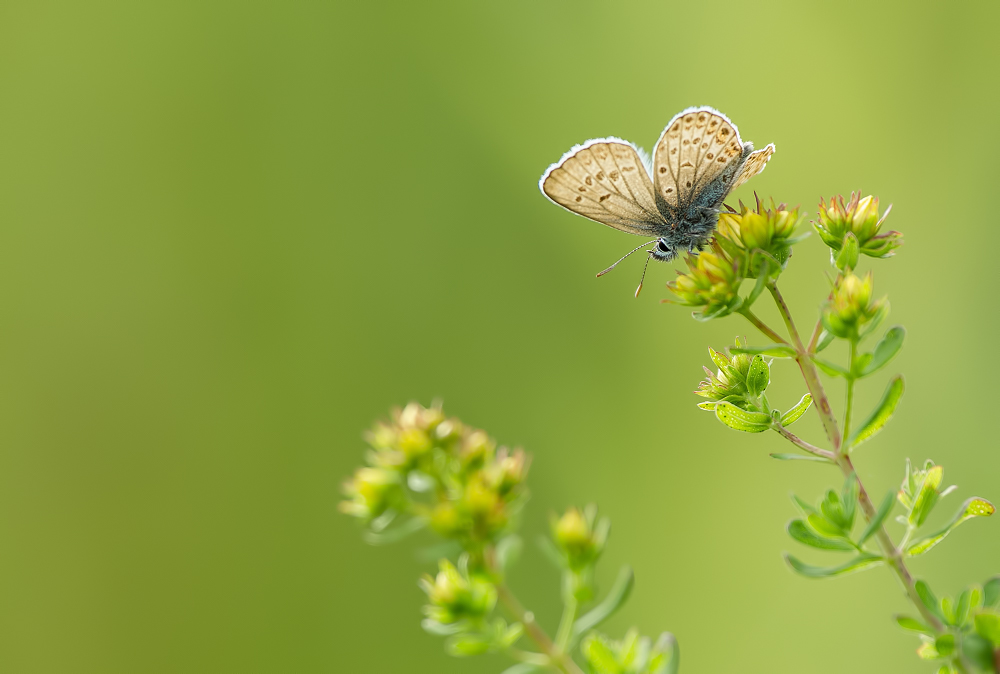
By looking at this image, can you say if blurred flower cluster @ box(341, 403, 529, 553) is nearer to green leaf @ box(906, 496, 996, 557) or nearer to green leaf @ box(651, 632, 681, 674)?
green leaf @ box(651, 632, 681, 674)

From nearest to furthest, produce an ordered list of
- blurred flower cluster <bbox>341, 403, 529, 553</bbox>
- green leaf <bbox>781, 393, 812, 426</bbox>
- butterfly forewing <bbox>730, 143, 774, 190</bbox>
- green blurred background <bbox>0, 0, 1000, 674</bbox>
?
blurred flower cluster <bbox>341, 403, 529, 553</bbox>
green leaf <bbox>781, 393, 812, 426</bbox>
butterfly forewing <bbox>730, 143, 774, 190</bbox>
green blurred background <bbox>0, 0, 1000, 674</bbox>

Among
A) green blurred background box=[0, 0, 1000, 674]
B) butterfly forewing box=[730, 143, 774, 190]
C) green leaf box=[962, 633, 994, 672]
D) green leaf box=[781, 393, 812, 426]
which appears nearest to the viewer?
green leaf box=[962, 633, 994, 672]

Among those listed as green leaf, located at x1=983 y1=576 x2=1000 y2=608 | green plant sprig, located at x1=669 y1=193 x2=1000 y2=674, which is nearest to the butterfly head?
green plant sprig, located at x1=669 y1=193 x2=1000 y2=674

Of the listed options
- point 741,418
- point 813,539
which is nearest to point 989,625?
point 813,539

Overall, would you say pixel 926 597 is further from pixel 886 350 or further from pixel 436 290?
pixel 436 290

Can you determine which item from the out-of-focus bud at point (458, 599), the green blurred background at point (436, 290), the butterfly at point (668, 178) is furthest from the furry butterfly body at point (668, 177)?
the green blurred background at point (436, 290)

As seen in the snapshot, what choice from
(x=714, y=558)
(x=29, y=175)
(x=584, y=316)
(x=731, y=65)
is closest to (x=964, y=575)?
(x=714, y=558)
